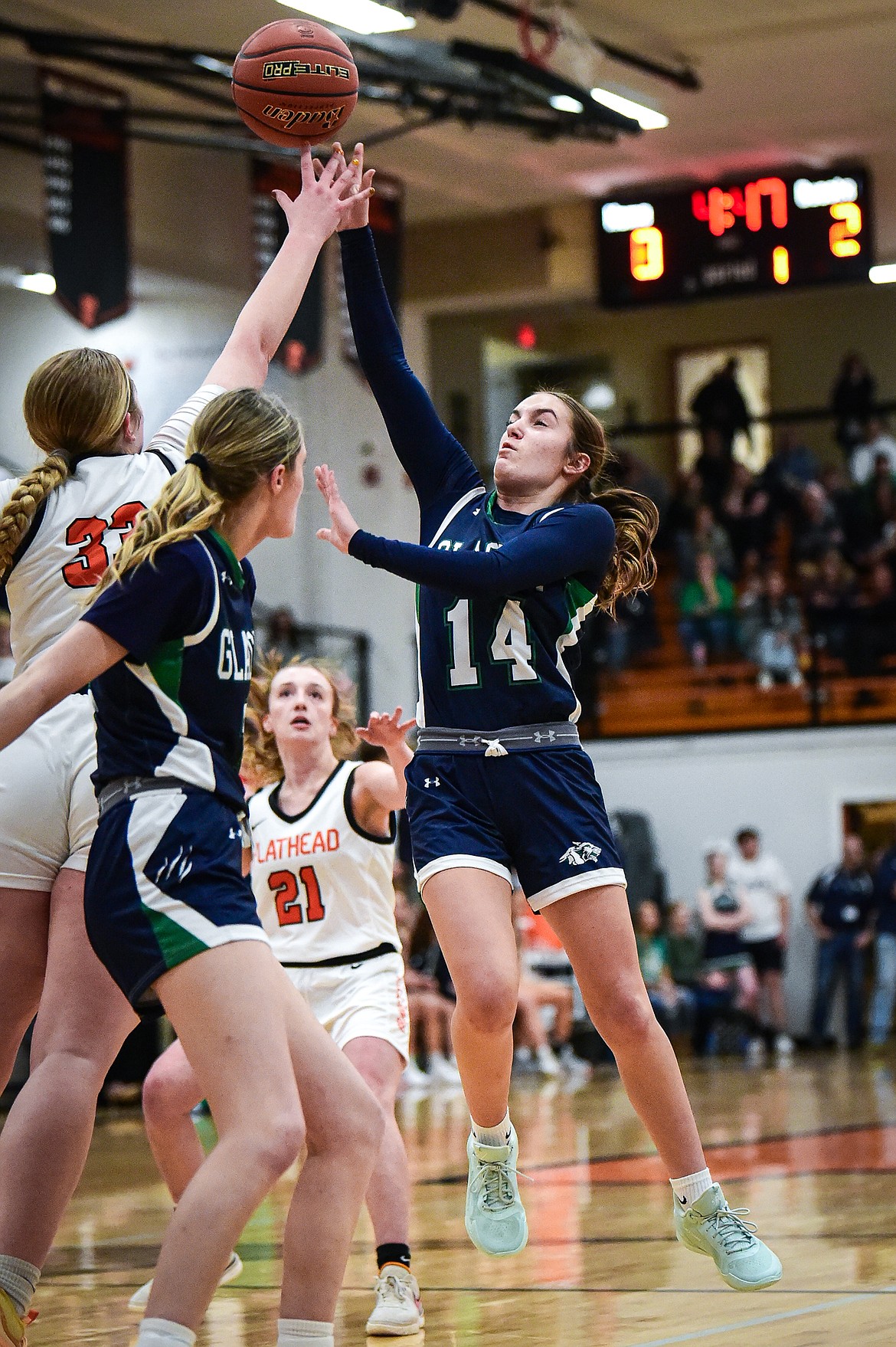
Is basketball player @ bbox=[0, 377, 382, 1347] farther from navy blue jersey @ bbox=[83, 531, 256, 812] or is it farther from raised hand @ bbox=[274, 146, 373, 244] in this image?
raised hand @ bbox=[274, 146, 373, 244]

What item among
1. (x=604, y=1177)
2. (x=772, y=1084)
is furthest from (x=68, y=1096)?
(x=772, y=1084)

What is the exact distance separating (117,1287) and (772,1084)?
7338mm

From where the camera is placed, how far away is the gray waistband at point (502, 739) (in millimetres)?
3971

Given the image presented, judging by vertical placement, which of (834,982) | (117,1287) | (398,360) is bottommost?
(834,982)

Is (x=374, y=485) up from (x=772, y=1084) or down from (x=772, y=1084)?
up

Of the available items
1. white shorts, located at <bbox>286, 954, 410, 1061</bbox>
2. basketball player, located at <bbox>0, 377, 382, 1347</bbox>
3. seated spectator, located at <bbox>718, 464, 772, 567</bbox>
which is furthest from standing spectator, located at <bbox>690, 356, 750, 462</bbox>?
basketball player, located at <bbox>0, 377, 382, 1347</bbox>

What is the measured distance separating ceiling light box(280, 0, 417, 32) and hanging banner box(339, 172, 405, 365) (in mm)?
2694

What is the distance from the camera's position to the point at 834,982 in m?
15.1

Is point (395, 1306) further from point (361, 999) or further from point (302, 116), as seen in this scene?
point (302, 116)

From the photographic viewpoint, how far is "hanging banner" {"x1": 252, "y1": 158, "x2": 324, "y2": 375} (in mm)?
12875

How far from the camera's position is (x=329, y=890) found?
520 cm

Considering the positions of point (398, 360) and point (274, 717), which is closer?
point (398, 360)

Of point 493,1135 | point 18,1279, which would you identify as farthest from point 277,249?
point 18,1279

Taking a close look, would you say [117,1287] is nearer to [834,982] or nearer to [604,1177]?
[604,1177]
